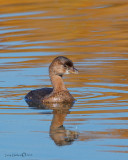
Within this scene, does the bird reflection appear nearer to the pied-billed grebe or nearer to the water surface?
the water surface

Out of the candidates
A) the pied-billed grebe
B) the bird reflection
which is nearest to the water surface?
the bird reflection

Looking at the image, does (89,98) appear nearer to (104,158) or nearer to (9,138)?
(9,138)

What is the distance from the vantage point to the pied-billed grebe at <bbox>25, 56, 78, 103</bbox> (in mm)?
11867

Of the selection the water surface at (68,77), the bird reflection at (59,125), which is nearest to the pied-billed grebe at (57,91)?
the bird reflection at (59,125)

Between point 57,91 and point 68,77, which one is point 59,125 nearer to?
point 57,91

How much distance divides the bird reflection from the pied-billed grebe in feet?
0.39

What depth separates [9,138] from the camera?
30.1 feet

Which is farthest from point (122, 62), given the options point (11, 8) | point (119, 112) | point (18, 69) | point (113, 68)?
point (11, 8)

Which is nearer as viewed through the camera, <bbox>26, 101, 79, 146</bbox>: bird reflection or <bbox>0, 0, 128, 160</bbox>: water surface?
<bbox>0, 0, 128, 160</bbox>: water surface

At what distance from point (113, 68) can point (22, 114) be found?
4.22m

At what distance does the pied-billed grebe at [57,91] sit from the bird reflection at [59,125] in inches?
4.7

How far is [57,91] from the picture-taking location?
12.0m

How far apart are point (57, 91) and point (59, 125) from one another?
207cm

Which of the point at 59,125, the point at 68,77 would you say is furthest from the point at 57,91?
the point at 68,77
